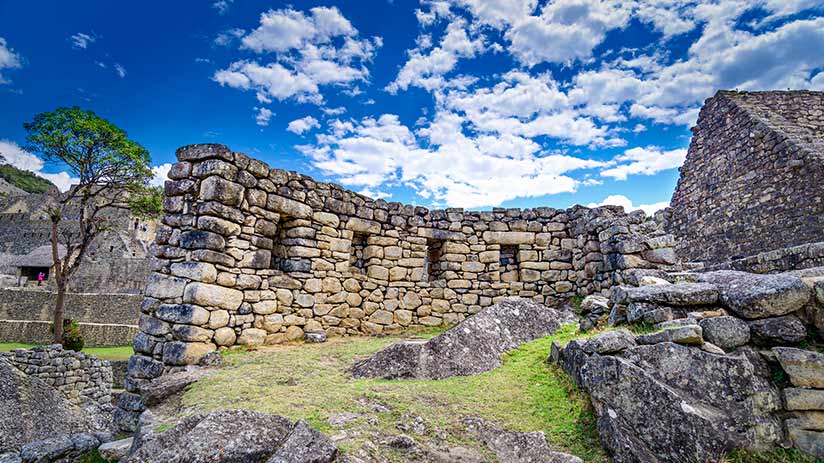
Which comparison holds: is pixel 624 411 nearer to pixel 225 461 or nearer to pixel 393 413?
pixel 393 413

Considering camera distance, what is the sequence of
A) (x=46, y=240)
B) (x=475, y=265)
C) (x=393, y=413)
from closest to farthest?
(x=393, y=413), (x=475, y=265), (x=46, y=240)

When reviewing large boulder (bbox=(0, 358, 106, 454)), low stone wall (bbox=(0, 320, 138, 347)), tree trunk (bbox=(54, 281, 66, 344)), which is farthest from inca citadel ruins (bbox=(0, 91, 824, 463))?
low stone wall (bbox=(0, 320, 138, 347))

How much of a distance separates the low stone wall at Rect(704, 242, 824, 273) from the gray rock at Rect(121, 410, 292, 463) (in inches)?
238

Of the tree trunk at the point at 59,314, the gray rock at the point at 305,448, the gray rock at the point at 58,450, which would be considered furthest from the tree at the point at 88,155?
the gray rock at the point at 305,448

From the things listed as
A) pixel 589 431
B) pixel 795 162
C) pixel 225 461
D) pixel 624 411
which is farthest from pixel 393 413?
pixel 795 162

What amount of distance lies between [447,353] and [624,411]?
2.47 meters

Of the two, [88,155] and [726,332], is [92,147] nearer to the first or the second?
[88,155]

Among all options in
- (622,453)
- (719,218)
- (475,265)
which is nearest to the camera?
(622,453)

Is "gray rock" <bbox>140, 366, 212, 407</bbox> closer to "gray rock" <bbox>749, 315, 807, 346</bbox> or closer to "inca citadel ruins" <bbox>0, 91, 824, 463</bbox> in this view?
"inca citadel ruins" <bbox>0, 91, 824, 463</bbox>

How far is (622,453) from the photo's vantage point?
112 inches

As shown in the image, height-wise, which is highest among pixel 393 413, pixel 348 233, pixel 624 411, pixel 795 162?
pixel 795 162

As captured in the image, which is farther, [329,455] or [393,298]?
[393,298]

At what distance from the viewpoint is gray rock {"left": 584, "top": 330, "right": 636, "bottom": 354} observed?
3549mm

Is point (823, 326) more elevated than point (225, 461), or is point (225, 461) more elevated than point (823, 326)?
point (823, 326)
